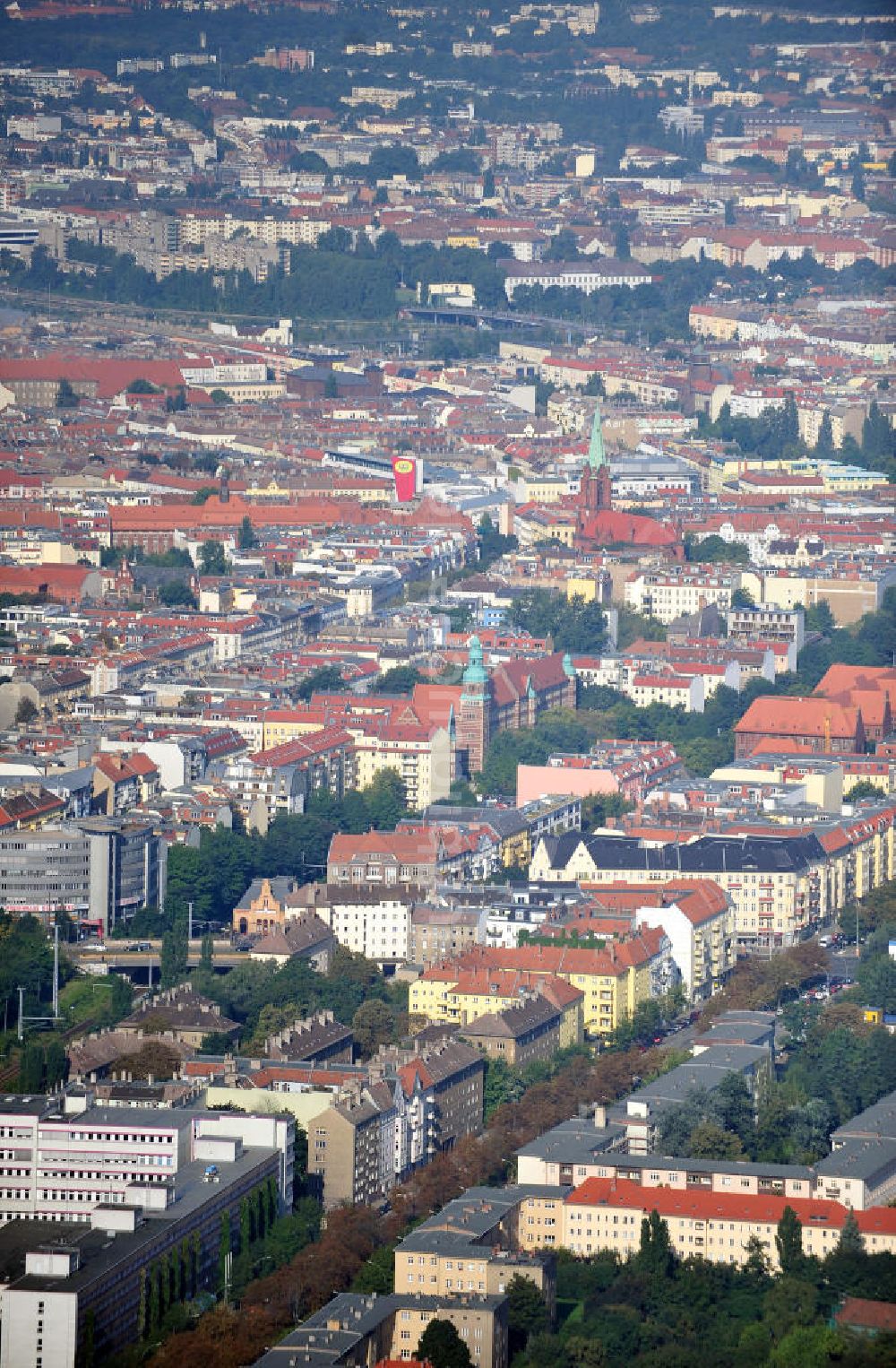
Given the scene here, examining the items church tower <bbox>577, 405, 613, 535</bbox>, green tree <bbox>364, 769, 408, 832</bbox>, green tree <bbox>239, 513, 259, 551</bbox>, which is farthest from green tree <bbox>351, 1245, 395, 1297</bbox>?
church tower <bbox>577, 405, 613, 535</bbox>

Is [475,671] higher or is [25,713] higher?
[475,671]

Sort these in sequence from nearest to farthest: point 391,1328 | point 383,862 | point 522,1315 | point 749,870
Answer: point 391,1328
point 522,1315
point 383,862
point 749,870

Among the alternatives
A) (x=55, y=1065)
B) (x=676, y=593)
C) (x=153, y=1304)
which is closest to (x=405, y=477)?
(x=676, y=593)

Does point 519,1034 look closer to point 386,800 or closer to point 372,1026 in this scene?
point 372,1026

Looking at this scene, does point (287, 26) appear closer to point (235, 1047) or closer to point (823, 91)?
point (823, 91)

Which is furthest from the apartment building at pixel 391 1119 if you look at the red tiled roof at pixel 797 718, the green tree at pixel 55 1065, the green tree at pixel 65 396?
the green tree at pixel 65 396

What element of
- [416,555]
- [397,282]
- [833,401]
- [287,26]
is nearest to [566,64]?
[287,26]
